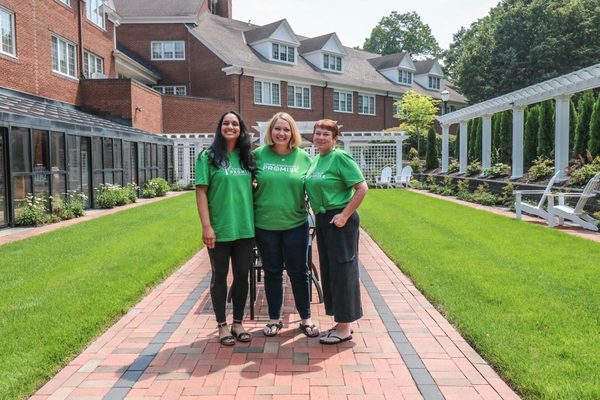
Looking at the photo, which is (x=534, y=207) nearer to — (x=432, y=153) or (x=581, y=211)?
(x=581, y=211)

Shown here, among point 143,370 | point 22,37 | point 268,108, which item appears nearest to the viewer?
point 143,370

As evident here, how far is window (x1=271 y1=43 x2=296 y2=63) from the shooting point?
35438 mm

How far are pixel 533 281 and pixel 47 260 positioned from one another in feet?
20.6

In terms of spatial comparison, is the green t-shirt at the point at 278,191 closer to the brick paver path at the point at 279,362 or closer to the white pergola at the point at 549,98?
the brick paver path at the point at 279,362

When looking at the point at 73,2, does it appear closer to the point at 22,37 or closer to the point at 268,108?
the point at 22,37

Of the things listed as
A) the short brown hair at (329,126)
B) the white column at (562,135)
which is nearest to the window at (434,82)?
the white column at (562,135)

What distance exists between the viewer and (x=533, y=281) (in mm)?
6184

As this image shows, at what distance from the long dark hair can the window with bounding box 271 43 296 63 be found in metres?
32.0

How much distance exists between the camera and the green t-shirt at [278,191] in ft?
14.1

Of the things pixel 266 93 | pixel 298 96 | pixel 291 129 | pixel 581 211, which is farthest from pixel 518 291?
pixel 298 96

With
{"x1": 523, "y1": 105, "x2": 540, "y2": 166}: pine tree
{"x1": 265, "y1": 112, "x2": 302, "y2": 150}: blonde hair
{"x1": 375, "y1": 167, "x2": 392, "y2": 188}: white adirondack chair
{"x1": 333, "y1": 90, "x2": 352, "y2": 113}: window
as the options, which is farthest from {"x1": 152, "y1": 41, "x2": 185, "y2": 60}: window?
{"x1": 265, "y1": 112, "x2": 302, "y2": 150}: blonde hair

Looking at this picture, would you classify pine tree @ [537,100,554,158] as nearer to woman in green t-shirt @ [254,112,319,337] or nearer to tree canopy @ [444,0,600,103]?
woman in green t-shirt @ [254,112,319,337]

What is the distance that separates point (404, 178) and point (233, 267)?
2171 centimetres

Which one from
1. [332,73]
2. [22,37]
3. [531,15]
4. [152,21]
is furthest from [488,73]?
[22,37]
